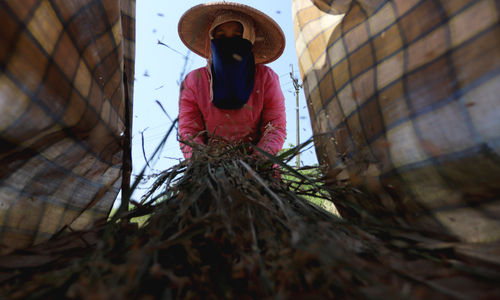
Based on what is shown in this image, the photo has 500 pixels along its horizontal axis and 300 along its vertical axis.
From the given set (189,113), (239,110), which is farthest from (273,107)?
(189,113)

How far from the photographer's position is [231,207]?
0.42m

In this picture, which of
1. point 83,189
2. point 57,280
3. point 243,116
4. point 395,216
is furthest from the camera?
point 243,116

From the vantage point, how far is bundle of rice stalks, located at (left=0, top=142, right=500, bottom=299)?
298mm

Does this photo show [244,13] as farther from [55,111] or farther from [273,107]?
[55,111]

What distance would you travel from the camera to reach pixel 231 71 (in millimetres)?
1563

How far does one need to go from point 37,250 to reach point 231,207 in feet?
1.16

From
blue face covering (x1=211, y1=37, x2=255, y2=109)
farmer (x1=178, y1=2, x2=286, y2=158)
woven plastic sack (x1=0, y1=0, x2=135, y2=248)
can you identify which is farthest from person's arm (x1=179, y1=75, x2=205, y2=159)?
woven plastic sack (x1=0, y1=0, x2=135, y2=248)

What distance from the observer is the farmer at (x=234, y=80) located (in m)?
1.56

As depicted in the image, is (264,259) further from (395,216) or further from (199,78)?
(199,78)

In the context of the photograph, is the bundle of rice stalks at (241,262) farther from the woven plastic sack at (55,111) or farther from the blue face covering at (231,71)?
the blue face covering at (231,71)

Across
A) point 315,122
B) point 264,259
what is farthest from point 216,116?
point 264,259

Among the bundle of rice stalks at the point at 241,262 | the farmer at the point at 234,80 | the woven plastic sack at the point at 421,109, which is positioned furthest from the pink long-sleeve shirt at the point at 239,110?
the bundle of rice stalks at the point at 241,262

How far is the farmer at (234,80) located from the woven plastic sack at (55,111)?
0.79m

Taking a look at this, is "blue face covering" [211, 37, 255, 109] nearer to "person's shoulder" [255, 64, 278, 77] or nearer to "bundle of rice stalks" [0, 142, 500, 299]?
"person's shoulder" [255, 64, 278, 77]
